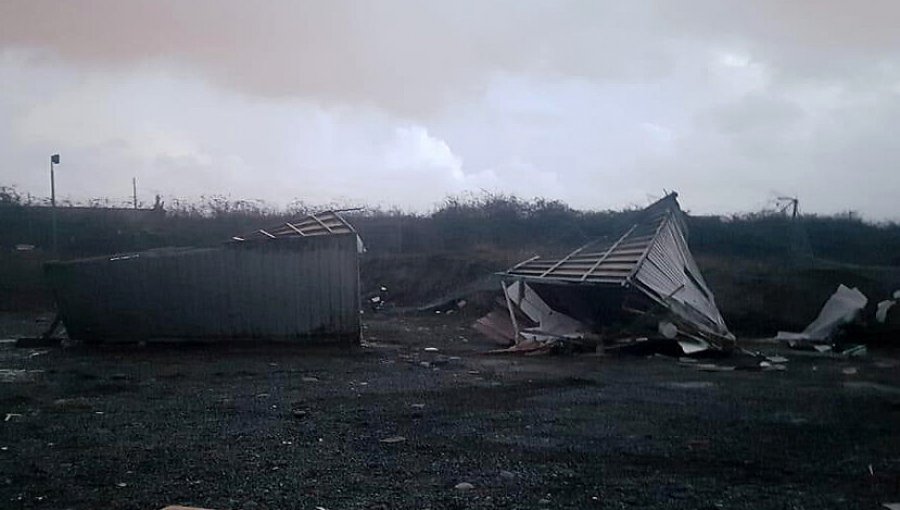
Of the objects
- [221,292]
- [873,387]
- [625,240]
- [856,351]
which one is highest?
[625,240]

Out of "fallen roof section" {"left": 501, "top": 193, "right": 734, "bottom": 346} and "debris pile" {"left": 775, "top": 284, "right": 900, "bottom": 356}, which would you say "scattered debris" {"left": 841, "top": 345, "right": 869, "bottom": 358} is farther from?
"fallen roof section" {"left": 501, "top": 193, "right": 734, "bottom": 346}

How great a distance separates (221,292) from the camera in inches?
570

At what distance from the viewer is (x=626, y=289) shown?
13.6 m

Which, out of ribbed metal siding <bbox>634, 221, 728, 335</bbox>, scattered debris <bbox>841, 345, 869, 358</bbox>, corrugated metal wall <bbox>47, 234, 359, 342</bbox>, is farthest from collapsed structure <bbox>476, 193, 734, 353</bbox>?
corrugated metal wall <bbox>47, 234, 359, 342</bbox>

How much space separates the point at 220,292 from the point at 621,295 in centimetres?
708

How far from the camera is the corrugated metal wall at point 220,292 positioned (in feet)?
47.1

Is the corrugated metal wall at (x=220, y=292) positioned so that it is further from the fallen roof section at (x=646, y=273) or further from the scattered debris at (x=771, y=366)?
the scattered debris at (x=771, y=366)

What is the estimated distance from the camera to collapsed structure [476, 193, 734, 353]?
13680mm

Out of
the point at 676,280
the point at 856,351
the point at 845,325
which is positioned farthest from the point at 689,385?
the point at 845,325

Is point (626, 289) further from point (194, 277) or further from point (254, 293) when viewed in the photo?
point (194, 277)

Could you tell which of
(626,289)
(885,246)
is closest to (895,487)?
(626,289)

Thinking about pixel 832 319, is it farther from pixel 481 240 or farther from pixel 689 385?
pixel 481 240

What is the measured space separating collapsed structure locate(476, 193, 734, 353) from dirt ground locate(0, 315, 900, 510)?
1.12 metres

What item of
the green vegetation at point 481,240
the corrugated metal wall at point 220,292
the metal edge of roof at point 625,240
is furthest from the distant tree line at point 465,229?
the corrugated metal wall at point 220,292
